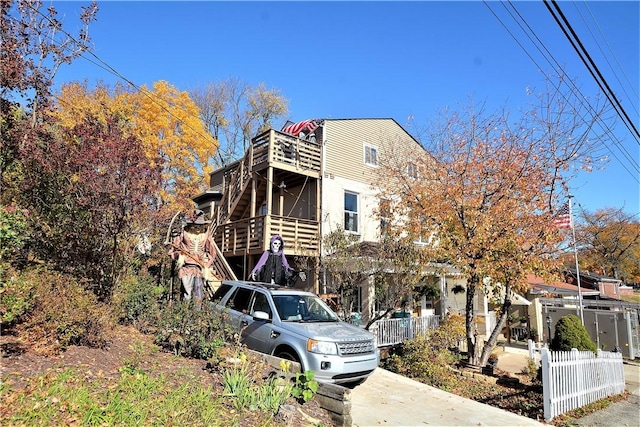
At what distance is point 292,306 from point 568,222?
9589 mm

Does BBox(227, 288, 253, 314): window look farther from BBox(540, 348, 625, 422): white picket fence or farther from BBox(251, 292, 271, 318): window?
BBox(540, 348, 625, 422): white picket fence

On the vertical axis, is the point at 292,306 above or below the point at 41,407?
above

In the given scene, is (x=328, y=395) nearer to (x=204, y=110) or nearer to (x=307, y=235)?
(x=307, y=235)

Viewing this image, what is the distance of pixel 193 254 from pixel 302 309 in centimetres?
316

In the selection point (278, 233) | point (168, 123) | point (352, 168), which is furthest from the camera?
point (168, 123)

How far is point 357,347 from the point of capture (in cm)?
716

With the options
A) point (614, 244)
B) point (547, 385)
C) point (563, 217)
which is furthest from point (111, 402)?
point (614, 244)

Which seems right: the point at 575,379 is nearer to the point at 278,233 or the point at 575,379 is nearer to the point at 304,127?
the point at 278,233

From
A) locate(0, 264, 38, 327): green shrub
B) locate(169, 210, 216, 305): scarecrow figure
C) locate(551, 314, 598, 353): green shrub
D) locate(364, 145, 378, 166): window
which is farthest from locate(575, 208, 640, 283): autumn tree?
locate(0, 264, 38, 327): green shrub

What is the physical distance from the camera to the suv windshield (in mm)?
7890

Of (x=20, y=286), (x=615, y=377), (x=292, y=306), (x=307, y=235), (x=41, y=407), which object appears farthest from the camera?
(x=307, y=235)

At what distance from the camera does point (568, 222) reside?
1266 cm

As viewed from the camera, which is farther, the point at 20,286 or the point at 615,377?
the point at 615,377

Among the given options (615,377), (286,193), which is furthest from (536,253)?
(286,193)
